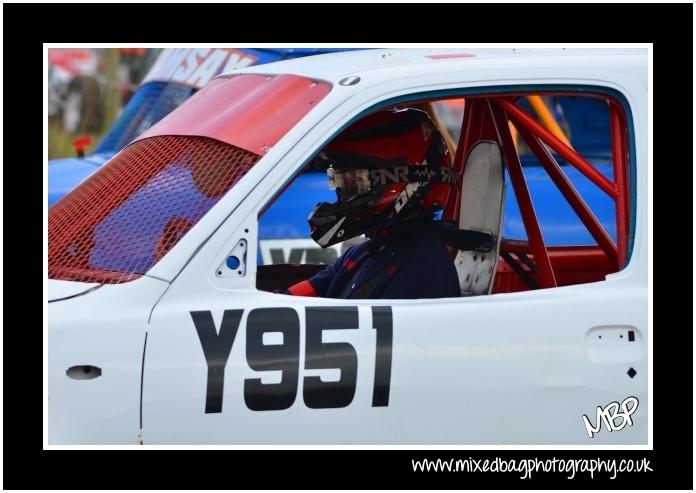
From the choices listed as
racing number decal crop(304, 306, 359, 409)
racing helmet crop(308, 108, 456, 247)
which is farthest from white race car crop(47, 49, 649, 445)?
racing helmet crop(308, 108, 456, 247)

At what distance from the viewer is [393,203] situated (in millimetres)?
3320

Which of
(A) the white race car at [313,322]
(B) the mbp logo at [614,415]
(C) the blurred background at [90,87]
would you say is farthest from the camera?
(C) the blurred background at [90,87]

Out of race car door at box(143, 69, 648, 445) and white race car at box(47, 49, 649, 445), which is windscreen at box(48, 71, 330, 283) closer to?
white race car at box(47, 49, 649, 445)

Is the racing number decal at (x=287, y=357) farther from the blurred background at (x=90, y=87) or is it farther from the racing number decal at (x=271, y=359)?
the blurred background at (x=90, y=87)

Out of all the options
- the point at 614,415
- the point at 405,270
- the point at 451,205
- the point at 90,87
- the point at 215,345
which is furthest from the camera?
the point at 90,87

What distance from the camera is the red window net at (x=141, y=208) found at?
9.66 feet

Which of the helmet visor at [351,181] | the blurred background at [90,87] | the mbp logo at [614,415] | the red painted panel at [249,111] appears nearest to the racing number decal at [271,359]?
the red painted panel at [249,111]

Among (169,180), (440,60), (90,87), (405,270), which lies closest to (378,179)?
(405,270)

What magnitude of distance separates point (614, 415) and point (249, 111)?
1246mm

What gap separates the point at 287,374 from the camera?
2.78 metres

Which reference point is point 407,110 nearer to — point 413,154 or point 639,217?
point 413,154

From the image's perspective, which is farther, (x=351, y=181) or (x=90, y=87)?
(x=90, y=87)

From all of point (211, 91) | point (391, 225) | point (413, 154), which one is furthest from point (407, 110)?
point (211, 91)

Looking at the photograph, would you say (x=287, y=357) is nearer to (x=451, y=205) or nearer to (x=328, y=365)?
(x=328, y=365)
